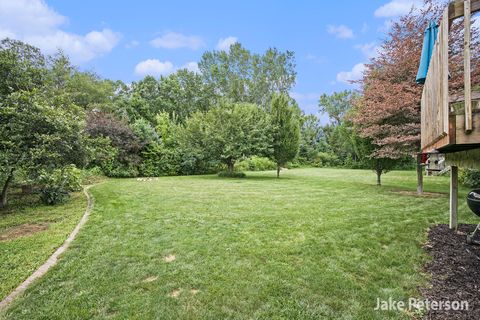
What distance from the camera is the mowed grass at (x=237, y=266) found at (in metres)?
2.27

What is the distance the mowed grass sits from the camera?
227cm

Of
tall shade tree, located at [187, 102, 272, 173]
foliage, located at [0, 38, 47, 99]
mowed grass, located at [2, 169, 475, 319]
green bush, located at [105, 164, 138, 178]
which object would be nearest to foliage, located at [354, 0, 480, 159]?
mowed grass, located at [2, 169, 475, 319]

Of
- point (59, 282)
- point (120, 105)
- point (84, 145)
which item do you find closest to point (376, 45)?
point (84, 145)

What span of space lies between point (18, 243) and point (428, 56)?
6.23 meters

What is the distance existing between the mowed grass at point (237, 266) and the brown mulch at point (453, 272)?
0.14 meters

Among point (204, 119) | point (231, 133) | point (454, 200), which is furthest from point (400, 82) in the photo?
point (204, 119)

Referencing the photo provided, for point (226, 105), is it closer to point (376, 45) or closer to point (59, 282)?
point (376, 45)

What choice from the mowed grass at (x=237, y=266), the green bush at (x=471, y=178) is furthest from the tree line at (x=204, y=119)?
the green bush at (x=471, y=178)

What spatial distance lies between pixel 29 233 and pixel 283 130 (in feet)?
35.2

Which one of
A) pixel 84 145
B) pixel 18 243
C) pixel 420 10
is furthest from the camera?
pixel 420 10

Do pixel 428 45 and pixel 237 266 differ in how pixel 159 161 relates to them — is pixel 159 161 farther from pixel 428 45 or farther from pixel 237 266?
pixel 428 45

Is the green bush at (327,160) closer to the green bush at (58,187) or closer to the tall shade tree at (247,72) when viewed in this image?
the tall shade tree at (247,72)

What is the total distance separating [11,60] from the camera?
20.7 ft

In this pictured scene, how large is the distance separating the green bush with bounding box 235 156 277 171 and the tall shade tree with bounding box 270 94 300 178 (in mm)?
6045
